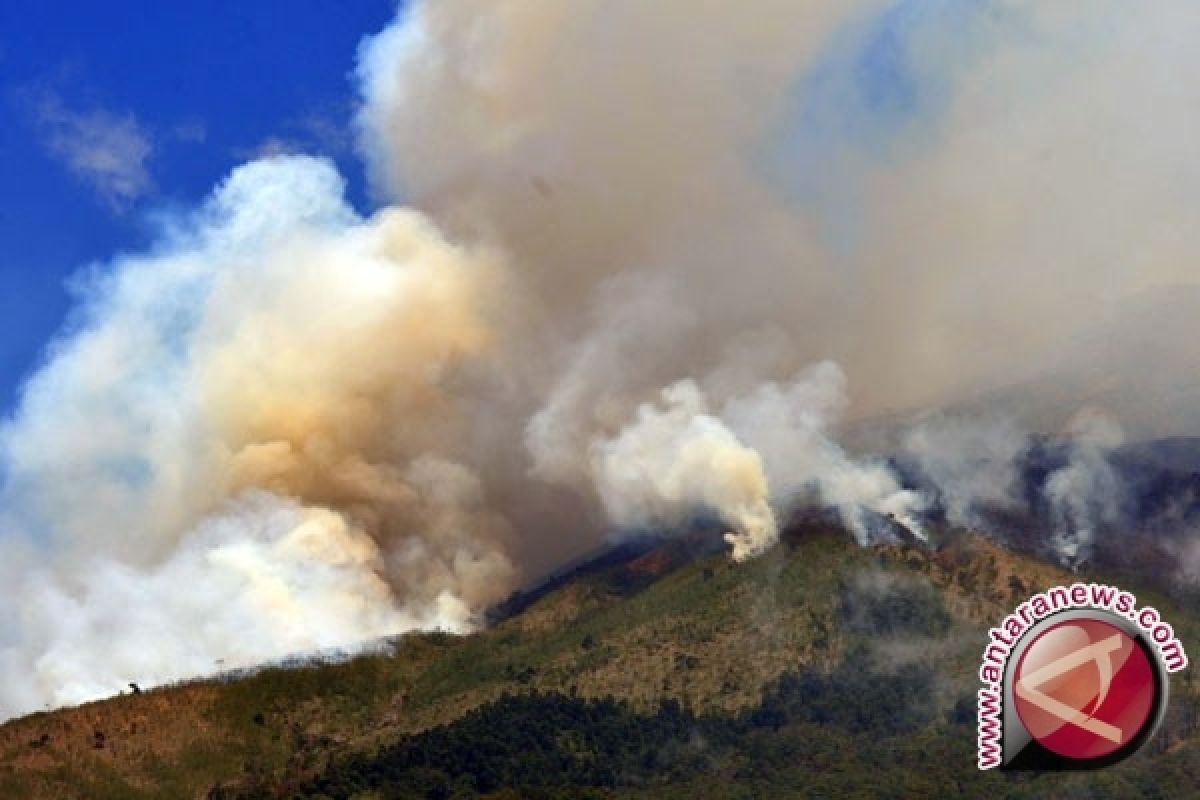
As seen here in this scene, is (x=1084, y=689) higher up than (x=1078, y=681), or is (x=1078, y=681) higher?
(x=1078, y=681)

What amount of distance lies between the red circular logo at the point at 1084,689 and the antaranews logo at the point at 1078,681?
1.1 inches

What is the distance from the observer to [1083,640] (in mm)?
44156

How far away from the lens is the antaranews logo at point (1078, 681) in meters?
43.3

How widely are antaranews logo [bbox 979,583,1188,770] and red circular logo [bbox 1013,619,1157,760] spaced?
0.09ft

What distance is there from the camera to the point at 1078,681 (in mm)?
44375

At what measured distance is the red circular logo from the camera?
43.4m

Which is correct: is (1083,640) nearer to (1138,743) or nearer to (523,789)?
(1138,743)

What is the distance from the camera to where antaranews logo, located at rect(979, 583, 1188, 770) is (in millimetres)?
43281

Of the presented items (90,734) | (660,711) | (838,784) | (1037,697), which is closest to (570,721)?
(660,711)

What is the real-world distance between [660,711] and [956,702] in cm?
3766

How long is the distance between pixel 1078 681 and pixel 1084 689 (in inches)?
11.5

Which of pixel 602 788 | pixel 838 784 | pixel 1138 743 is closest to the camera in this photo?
pixel 1138 743

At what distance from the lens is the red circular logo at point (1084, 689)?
43.4 metres

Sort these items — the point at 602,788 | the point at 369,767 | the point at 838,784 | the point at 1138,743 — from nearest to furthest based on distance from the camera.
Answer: the point at 1138,743 → the point at 838,784 → the point at 602,788 → the point at 369,767
